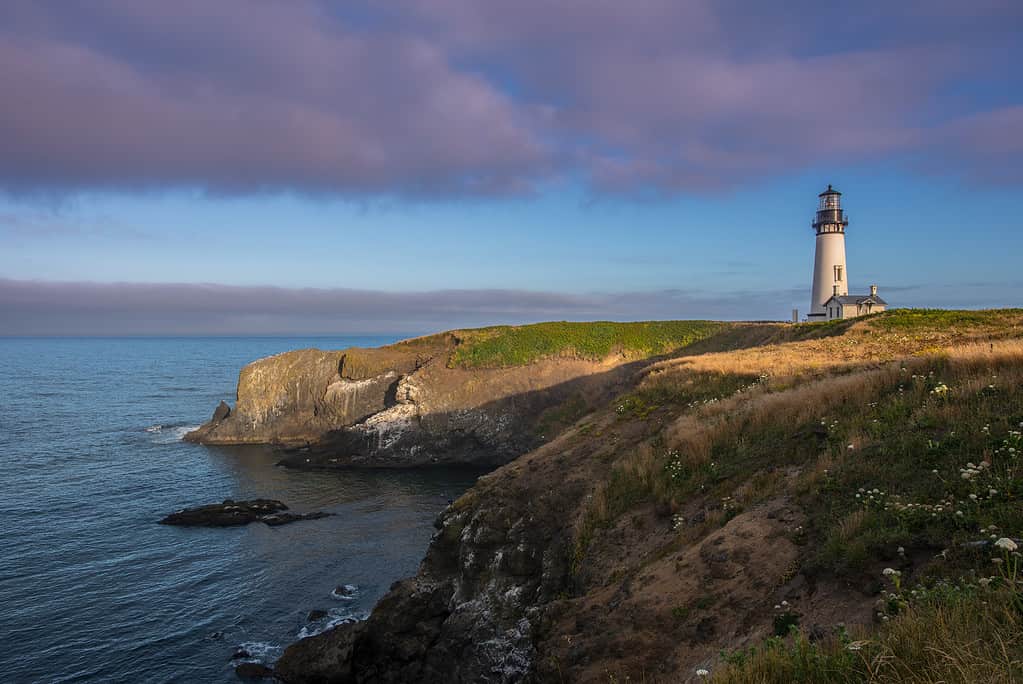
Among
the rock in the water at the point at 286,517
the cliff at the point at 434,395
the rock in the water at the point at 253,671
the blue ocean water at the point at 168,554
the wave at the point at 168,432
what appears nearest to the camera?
the rock in the water at the point at 253,671

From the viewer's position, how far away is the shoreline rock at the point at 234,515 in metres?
39.6

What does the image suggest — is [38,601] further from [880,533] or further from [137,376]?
[137,376]

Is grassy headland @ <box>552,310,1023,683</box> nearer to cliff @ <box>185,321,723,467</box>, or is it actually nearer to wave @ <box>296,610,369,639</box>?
wave @ <box>296,610,369,639</box>

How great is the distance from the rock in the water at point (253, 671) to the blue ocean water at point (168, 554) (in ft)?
1.32

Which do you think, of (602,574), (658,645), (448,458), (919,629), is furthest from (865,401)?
(448,458)

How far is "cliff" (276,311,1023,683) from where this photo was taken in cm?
734

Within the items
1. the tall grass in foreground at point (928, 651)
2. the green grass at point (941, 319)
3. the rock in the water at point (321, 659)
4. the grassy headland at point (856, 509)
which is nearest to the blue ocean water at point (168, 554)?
the rock in the water at point (321, 659)

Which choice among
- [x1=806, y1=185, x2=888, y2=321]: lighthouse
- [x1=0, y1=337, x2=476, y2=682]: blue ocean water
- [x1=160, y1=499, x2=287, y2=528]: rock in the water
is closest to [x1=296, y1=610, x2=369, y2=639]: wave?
[x1=0, y1=337, x2=476, y2=682]: blue ocean water

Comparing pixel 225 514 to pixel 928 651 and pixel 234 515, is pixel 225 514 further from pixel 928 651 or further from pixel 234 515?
pixel 928 651

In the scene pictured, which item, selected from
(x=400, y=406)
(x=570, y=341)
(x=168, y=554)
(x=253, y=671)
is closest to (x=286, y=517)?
(x=168, y=554)

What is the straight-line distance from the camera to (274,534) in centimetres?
3831

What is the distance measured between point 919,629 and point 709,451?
11754 millimetres

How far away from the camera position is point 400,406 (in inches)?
2445

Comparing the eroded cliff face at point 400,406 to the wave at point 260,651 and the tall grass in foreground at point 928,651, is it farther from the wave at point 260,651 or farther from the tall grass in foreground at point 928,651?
the tall grass in foreground at point 928,651
